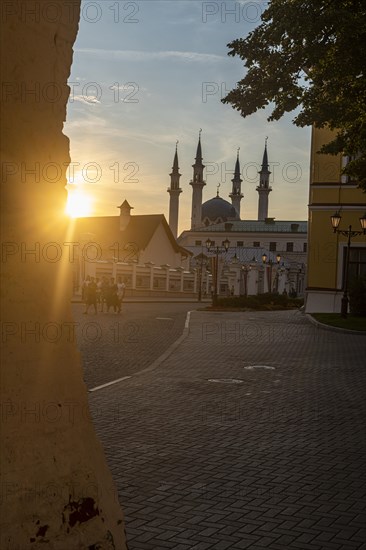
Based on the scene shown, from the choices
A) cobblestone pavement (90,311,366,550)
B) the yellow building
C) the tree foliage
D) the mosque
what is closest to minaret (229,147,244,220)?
the mosque

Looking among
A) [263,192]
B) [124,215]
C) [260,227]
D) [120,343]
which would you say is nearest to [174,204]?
[260,227]

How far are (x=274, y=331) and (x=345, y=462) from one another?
59.9 feet

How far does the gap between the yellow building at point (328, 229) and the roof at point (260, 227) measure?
100066mm

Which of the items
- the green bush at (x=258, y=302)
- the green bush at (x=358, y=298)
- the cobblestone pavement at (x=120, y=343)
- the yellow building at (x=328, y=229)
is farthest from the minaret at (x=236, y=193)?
the cobblestone pavement at (x=120, y=343)

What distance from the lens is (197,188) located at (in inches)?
5679

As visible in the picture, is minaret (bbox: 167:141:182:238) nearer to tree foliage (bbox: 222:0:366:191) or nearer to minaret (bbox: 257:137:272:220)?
minaret (bbox: 257:137:272:220)

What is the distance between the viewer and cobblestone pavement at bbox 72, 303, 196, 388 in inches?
540

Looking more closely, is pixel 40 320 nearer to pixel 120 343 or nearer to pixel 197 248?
pixel 120 343

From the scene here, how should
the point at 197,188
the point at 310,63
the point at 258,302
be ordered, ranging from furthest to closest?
the point at 197,188 < the point at 258,302 < the point at 310,63

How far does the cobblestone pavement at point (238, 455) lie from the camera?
16.8 feet

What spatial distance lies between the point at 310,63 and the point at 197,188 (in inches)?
5091

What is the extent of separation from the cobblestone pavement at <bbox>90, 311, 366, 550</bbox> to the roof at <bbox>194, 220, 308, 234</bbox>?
410 feet

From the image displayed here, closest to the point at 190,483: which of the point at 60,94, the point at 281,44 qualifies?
the point at 60,94

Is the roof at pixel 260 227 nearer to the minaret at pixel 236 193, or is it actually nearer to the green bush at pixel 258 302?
the minaret at pixel 236 193
